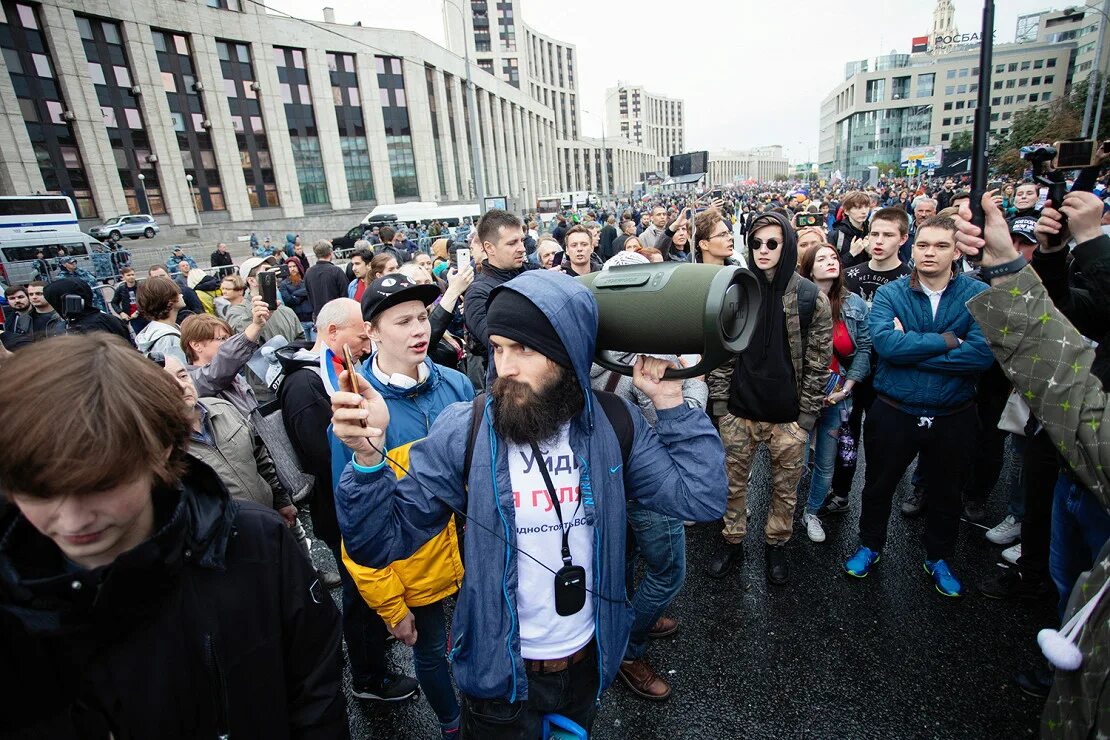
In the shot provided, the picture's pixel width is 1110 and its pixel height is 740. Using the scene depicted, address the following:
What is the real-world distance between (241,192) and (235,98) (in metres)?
7.02

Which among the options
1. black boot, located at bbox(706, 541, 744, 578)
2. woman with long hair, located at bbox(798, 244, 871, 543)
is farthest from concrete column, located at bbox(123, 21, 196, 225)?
black boot, located at bbox(706, 541, 744, 578)

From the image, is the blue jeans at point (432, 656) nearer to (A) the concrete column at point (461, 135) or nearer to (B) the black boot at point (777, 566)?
(B) the black boot at point (777, 566)

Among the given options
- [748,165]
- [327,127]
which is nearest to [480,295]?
[327,127]

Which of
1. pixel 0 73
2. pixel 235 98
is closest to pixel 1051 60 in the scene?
pixel 235 98

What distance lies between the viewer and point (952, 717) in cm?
238

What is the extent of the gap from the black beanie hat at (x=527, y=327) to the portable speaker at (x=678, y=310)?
145mm

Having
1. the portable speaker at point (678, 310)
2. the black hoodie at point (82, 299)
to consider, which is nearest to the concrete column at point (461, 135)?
the black hoodie at point (82, 299)

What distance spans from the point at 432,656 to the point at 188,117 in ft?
154

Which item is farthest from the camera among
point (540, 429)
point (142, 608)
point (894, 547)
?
point (894, 547)

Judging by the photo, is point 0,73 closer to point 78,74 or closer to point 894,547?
point 78,74

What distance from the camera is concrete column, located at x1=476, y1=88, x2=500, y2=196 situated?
180 ft

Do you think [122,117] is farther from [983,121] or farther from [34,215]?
[983,121]

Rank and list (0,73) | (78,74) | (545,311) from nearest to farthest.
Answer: (545,311) → (0,73) → (78,74)

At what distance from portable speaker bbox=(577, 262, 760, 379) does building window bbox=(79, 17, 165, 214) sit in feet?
146
